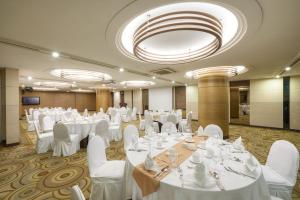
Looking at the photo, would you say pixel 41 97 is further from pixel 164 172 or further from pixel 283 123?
pixel 283 123

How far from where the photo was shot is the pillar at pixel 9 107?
217 inches

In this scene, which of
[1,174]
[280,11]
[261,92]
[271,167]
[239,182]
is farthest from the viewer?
[261,92]

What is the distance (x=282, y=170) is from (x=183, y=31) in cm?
306

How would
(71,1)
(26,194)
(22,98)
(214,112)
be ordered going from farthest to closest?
(22,98) < (214,112) < (26,194) < (71,1)

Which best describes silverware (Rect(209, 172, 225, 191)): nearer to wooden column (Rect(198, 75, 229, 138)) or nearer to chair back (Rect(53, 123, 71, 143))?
chair back (Rect(53, 123, 71, 143))

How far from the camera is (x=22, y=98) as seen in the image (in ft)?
49.2

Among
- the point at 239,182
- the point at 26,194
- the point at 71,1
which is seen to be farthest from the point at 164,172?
the point at 26,194

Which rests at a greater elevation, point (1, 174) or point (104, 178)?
point (104, 178)

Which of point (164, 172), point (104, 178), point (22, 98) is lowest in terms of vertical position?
point (104, 178)

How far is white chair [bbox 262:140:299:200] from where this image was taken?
6.61 ft

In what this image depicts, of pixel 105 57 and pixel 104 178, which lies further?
pixel 105 57

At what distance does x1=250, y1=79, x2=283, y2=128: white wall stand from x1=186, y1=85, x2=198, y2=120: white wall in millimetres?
3672

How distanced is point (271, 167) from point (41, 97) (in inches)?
773

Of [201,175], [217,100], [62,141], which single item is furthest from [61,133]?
[217,100]
